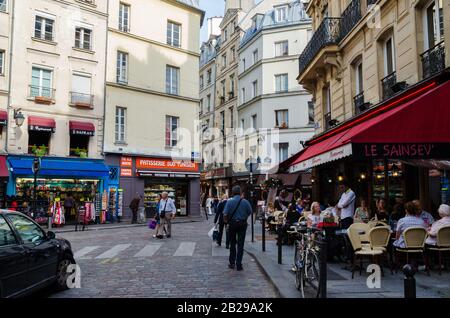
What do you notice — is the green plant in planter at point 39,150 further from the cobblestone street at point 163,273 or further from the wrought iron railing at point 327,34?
the wrought iron railing at point 327,34

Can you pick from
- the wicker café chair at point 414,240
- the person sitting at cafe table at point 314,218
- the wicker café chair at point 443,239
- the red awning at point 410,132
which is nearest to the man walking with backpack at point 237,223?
the person sitting at cafe table at point 314,218

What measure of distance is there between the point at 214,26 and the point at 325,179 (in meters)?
35.6

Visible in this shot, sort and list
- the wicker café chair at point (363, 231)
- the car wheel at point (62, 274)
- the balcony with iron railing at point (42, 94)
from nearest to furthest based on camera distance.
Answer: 1. the car wheel at point (62, 274)
2. the wicker café chair at point (363, 231)
3. the balcony with iron railing at point (42, 94)

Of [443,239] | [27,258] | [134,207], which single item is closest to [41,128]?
[134,207]

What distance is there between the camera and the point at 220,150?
43406 millimetres

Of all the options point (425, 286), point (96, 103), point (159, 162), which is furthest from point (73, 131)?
point (425, 286)

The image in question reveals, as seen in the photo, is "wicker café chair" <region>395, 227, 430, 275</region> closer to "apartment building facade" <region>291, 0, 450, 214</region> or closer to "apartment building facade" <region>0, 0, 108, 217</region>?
"apartment building facade" <region>291, 0, 450, 214</region>

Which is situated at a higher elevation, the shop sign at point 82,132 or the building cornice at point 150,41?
the building cornice at point 150,41

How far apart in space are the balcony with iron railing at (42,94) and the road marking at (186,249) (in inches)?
504

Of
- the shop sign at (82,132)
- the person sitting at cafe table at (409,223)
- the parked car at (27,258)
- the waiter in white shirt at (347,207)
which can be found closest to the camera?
the parked car at (27,258)

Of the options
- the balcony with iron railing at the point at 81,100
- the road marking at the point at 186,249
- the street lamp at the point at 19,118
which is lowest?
the road marking at the point at 186,249

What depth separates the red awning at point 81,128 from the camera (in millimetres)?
22531

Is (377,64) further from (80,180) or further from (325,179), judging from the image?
(80,180)

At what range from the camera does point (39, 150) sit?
21.2 meters
